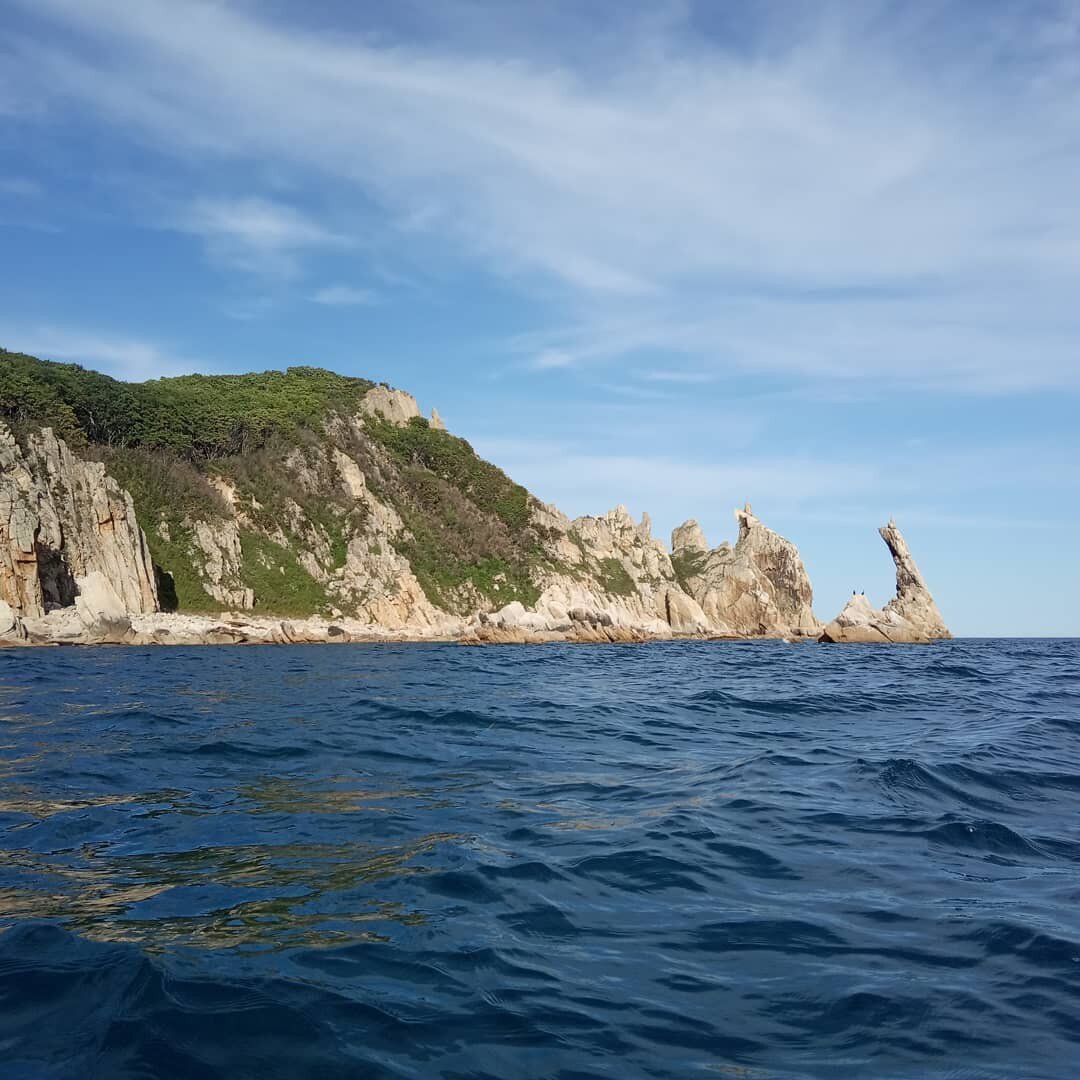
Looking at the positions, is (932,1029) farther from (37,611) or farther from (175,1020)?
(37,611)

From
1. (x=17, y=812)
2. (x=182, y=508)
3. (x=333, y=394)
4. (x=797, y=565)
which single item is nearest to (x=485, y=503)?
(x=333, y=394)

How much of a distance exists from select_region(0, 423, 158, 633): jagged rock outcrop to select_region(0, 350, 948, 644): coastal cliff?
13 cm

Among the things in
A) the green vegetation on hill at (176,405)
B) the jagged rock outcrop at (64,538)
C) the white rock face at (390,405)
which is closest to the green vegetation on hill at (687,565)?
the white rock face at (390,405)

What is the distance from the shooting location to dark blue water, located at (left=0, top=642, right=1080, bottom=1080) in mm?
4488

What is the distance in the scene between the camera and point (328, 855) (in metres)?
7.57

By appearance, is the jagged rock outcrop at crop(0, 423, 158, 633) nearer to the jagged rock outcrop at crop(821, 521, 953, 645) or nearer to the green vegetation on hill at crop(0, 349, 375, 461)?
the green vegetation on hill at crop(0, 349, 375, 461)

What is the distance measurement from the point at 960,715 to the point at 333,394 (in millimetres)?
95594

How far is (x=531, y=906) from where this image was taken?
6.54 meters

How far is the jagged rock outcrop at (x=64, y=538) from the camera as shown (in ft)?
165

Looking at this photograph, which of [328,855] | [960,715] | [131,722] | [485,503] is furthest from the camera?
[485,503]

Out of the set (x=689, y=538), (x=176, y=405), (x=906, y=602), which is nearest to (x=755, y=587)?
(x=906, y=602)

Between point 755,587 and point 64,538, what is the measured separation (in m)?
81.9

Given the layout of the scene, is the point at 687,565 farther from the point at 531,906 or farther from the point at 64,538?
the point at 531,906

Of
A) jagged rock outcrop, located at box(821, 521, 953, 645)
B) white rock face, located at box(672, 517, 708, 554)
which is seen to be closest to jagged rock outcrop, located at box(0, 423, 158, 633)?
jagged rock outcrop, located at box(821, 521, 953, 645)
